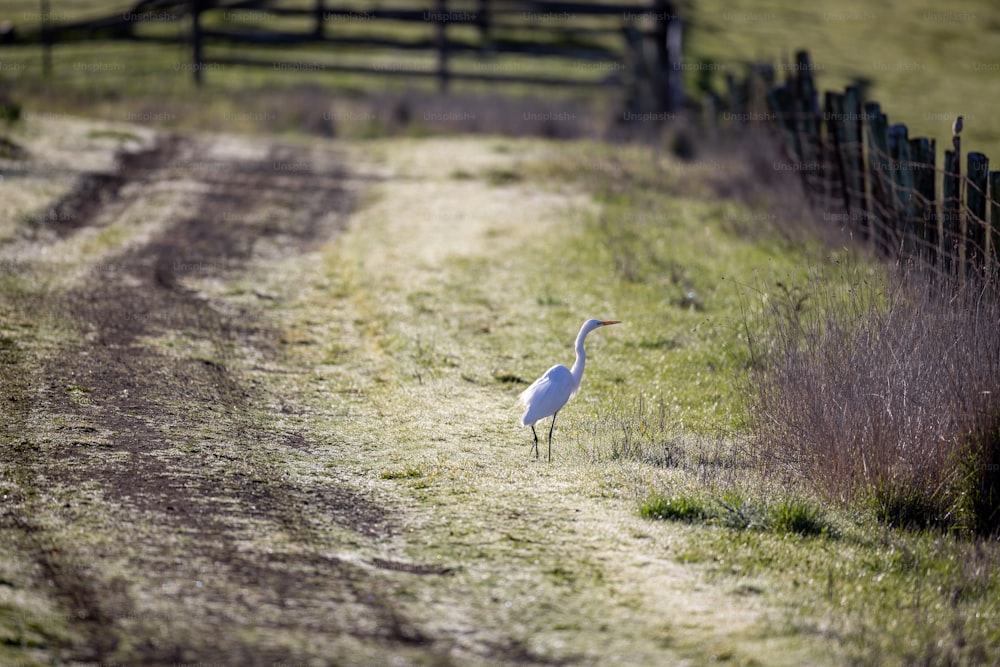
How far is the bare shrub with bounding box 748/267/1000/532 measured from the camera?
6.94m

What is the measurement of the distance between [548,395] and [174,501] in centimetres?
268

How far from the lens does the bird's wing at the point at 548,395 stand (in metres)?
7.82

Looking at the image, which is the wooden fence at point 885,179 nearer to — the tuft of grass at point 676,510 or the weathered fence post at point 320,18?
the tuft of grass at point 676,510

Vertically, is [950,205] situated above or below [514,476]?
above

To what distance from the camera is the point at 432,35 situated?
108ft

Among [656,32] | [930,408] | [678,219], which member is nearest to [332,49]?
[656,32]

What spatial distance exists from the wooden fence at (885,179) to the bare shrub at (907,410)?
1.47 feet

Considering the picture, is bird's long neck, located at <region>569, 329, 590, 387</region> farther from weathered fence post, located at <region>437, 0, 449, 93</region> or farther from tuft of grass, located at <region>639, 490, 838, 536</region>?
weathered fence post, located at <region>437, 0, 449, 93</region>

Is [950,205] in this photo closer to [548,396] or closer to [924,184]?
[924,184]

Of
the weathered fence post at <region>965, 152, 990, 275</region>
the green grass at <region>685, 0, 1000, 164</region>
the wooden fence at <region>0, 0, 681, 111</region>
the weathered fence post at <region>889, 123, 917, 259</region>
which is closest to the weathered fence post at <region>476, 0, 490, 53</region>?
the wooden fence at <region>0, 0, 681, 111</region>

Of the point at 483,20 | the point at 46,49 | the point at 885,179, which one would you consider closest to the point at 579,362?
the point at 885,179

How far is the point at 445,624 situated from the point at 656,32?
2188cm

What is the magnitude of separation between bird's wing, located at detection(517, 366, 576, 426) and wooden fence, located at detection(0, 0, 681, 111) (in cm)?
1670

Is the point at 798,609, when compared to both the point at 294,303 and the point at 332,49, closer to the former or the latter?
the point at 294,303
